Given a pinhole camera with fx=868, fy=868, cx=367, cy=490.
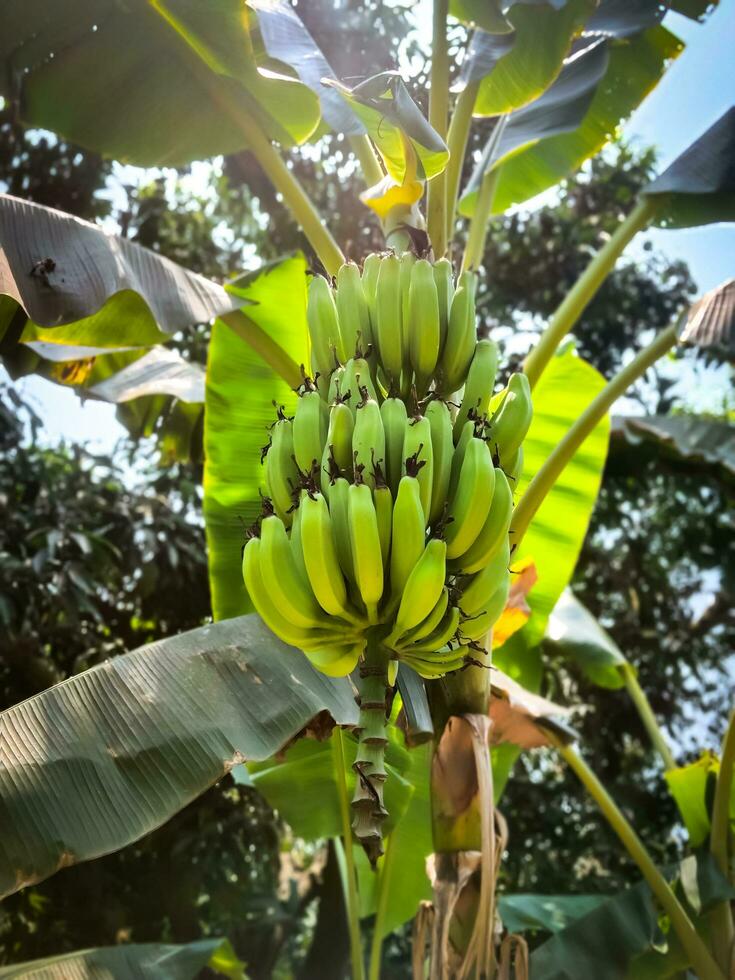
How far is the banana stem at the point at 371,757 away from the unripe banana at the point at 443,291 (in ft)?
1.73

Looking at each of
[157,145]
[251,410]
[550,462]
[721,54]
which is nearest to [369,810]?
[550,462]

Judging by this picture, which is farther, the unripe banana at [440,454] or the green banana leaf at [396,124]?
the green banana leaf at [396,124]

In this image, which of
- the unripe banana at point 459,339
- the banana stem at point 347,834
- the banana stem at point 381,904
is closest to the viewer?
the unripe banana at point 459,339

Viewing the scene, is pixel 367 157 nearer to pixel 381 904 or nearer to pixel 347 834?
pixel 347 834

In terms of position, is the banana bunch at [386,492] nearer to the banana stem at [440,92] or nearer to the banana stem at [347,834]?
the banana stem at [440,92]

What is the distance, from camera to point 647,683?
4543mm

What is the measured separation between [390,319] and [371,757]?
0.66 meters

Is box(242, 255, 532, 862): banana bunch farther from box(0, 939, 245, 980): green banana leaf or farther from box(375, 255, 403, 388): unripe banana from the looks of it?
box(0, 939, 245, 980): green banana leaf

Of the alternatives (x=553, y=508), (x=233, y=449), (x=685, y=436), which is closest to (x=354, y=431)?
(x=233, y=449)

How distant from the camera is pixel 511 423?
4.43ft

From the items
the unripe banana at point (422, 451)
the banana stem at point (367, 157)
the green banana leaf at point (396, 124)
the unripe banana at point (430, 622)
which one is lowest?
the unripe banana at point (430, 622)

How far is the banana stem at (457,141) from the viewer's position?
181 cm

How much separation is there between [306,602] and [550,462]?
2.27 feet

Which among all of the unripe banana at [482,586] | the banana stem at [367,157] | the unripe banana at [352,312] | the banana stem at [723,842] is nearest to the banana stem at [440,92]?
the banana stem at [367,157]
